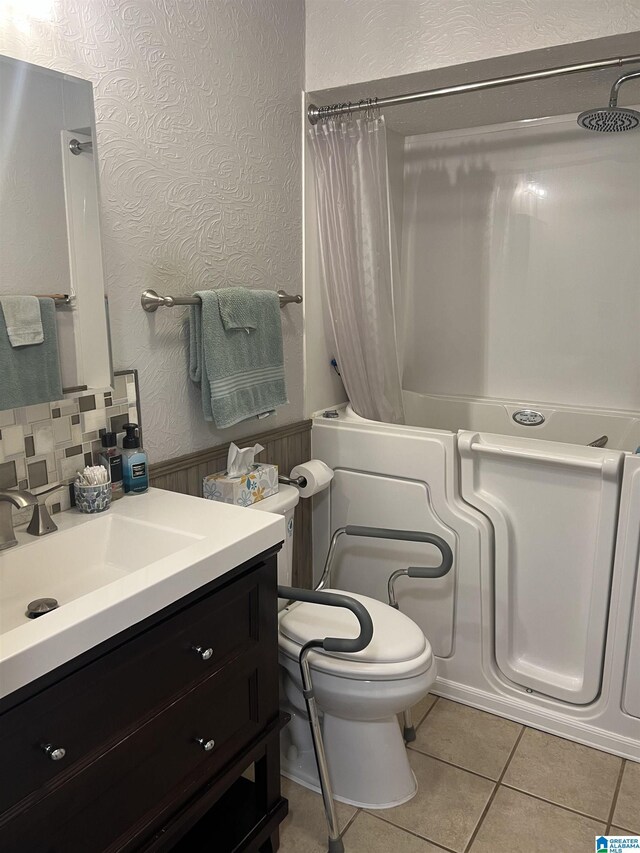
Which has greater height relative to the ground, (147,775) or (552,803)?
(147,775)

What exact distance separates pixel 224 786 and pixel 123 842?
269 millimetres

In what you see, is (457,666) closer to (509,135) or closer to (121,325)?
(121,325)

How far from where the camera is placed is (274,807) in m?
1.57

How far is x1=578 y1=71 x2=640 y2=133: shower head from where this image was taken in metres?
1.80

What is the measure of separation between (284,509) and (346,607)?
0.50 metres

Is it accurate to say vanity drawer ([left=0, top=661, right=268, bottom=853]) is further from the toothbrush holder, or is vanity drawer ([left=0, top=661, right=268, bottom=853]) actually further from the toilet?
the toothbrush holder

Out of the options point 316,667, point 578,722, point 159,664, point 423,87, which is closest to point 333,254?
point 423,87

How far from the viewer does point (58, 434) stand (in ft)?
5.00

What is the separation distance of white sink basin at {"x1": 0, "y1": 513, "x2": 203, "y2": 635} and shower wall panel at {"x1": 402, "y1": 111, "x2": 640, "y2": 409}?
1.84m

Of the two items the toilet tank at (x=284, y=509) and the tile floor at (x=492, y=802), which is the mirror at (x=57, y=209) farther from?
the tile floor at (x=492, y=802)

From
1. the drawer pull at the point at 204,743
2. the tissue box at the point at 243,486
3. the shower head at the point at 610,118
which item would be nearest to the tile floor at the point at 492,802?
the drawer pull at the point at 204,743

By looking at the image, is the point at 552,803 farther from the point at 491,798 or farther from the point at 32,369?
the point at 32,369

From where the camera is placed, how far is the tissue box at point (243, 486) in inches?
73.1

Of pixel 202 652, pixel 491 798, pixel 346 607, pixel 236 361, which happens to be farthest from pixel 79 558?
pixel 491 798
